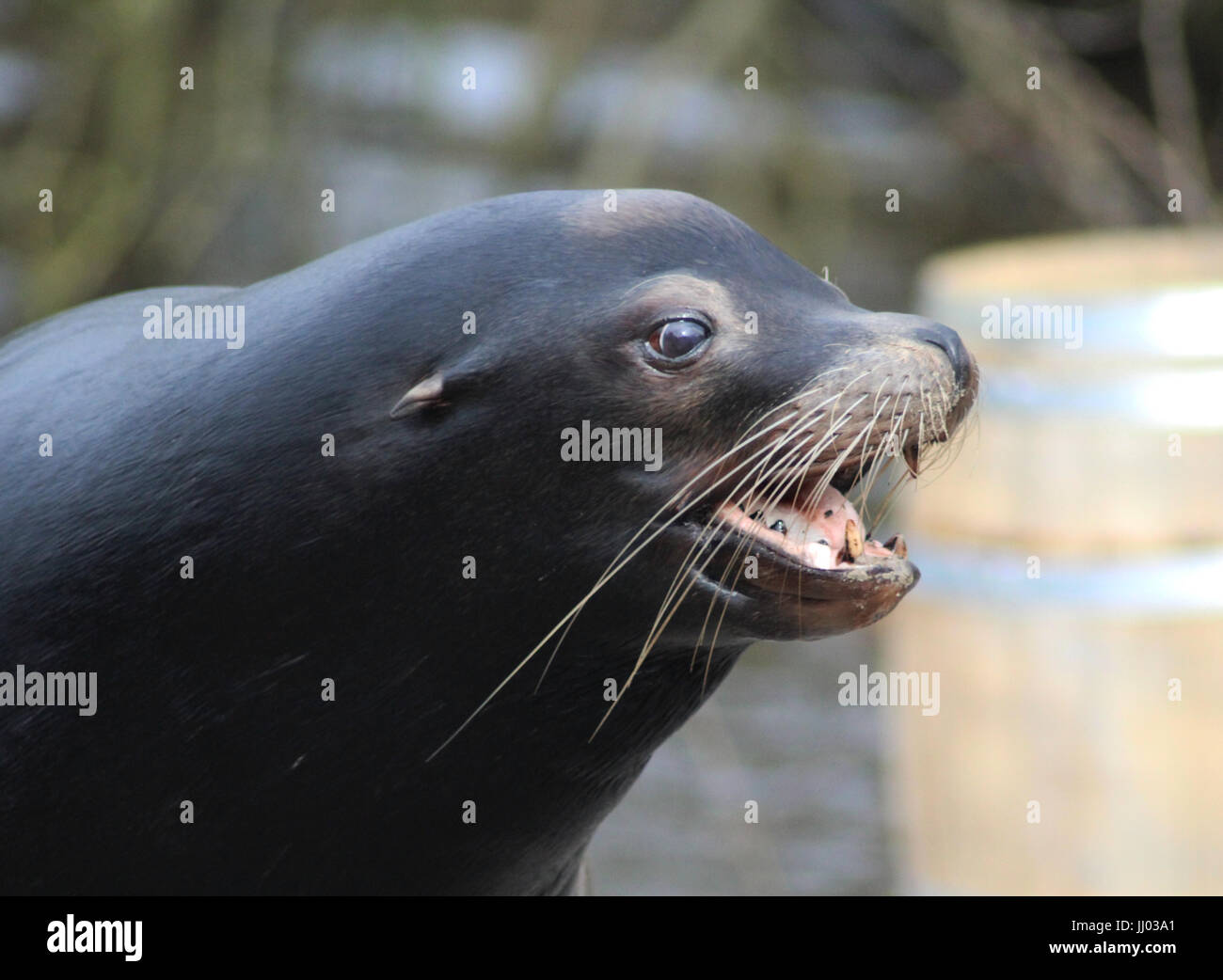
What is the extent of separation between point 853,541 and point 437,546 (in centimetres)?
43

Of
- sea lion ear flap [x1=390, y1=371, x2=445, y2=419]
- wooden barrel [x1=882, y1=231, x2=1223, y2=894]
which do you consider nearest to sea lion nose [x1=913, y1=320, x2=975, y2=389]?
sea lion ear flap [x1=390, y1=371, x2=445, y2=419]

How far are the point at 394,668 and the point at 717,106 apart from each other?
6379mm

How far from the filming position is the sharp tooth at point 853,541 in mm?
1851

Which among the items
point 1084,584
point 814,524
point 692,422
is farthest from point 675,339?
point 1084,584

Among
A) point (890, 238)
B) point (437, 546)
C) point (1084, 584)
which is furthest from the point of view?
point (890, 238)

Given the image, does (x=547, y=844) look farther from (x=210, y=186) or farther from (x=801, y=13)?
(x=801, y=13)

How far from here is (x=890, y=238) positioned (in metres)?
8.88

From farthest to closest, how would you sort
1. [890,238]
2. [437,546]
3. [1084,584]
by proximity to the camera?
1. [890,238]
2. [1084,584]
3. [437,546]

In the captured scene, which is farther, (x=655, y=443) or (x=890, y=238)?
(x=890, y=238)

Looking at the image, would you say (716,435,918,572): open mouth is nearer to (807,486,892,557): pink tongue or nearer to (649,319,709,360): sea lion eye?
(807,486,892,557): pink tongue

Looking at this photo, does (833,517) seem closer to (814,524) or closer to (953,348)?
(814,524)

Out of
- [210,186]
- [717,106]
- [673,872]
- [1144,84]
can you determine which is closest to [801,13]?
[717,106]

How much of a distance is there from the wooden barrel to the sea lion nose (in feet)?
6.77

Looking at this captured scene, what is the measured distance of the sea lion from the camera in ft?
6.06
